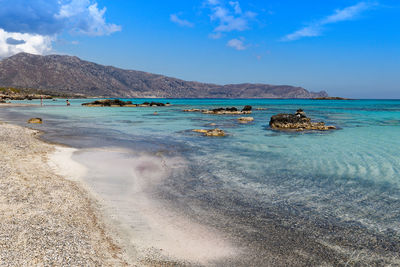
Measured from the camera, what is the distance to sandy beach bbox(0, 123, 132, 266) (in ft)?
17.5

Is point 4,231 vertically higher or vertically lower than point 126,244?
higher

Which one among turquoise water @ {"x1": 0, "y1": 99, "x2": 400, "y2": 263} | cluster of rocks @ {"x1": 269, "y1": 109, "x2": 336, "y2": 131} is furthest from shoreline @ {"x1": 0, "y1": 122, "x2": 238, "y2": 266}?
cluster of rocks @ {"x1": 269, "y1": 109, "x2": 336, "y2": 131}

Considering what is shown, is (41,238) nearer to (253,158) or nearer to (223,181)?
(223,181)

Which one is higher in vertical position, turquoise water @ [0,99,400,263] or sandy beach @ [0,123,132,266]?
sandy beach @ [0,123,132,266]

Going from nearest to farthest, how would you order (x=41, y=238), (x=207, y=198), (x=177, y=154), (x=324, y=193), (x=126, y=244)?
(x=41, y=238) < (x=126, y=244) < (x=207, y=198) < (x=324, y=193) < (x=177, y=154)

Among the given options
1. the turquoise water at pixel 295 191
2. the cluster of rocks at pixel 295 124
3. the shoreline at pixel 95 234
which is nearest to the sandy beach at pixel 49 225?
the shoreline at pixel 95 234

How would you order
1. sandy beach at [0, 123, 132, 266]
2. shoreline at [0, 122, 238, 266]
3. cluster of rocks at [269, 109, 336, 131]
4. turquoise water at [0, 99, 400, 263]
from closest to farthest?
sandy beach at [0, 123, 132, 266]
shoreline at [0, 122, 238, 266]
turquoise water at [0, 99, 400, 263]
cluster of rocks at [269, 109, 336, 131]

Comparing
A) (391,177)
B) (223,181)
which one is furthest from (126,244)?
(391,177)

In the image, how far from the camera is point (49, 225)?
21.7 ft

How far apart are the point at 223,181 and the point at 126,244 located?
242 inches

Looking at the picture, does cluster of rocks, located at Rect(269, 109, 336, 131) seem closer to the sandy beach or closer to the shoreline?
the shoreline

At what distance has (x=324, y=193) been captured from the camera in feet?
34.2

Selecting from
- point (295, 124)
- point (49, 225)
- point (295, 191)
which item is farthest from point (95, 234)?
point (295, 124)

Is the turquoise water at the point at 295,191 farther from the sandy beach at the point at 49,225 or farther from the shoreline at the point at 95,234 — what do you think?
the sandy beach at the point at 49,225
